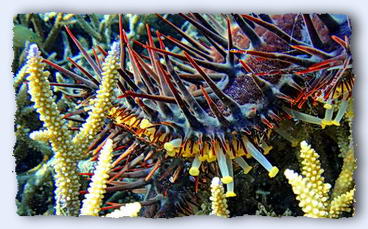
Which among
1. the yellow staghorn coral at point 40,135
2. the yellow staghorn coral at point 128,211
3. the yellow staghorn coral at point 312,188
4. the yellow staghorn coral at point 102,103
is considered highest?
the yellow staghorn coral at point 102,103

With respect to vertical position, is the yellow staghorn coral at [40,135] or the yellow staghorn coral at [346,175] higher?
the yellow staghorn coral at [40,135]

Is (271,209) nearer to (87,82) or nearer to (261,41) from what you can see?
(261,41)

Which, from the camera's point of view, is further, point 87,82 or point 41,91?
point 87,82

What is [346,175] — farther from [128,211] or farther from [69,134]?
[69,134]

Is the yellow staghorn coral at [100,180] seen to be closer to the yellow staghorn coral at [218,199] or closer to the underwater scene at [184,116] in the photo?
the underwater scene at [184,116]

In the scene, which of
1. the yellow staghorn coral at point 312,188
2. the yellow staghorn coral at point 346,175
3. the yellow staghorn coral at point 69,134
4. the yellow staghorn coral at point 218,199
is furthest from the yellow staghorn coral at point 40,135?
the yellow staghorn coral at point 346,175

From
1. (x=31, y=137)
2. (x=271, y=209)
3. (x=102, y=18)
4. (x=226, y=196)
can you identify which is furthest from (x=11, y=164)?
(x=271, y=209)

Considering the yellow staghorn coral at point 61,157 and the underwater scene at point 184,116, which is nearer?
the underwater scene at point 184,116
